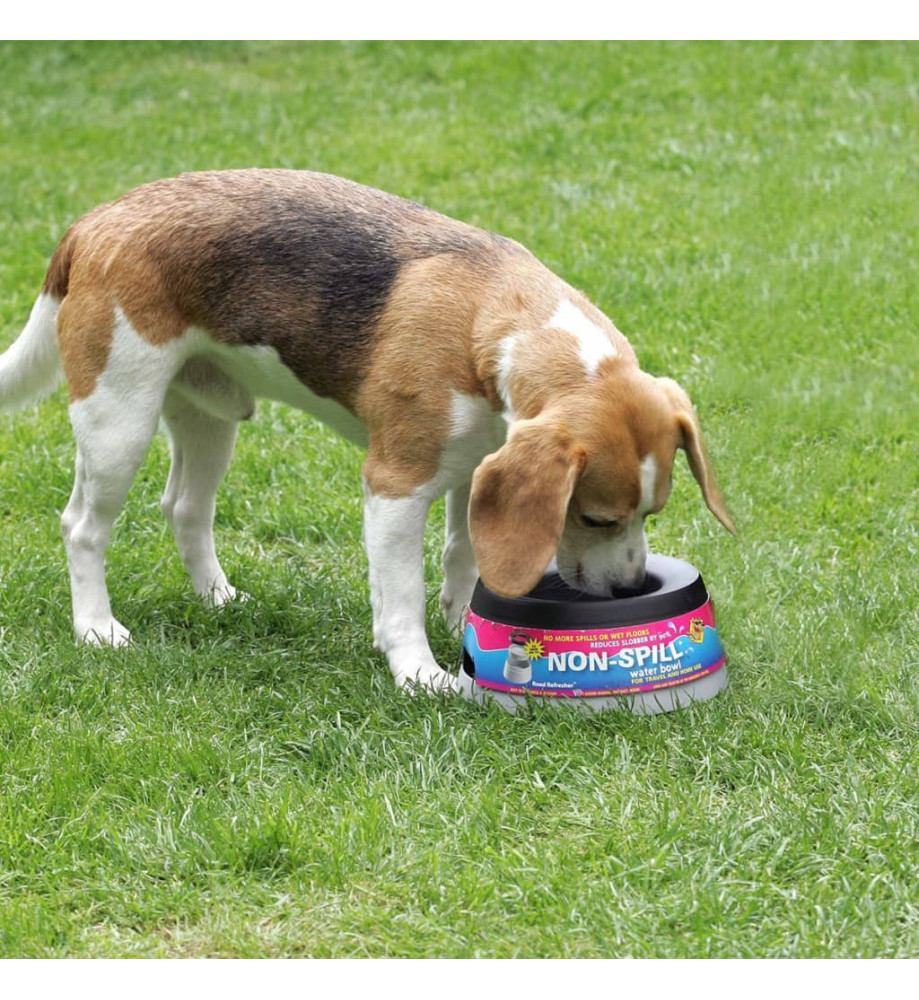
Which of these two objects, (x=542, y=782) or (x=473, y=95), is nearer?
(x=542, y=782)

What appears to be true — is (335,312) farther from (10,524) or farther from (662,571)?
(10,524)

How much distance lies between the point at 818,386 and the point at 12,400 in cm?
396

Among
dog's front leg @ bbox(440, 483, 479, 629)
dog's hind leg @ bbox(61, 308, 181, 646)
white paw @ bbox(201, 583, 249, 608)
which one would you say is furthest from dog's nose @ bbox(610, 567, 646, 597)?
dog's hind leg @ bbox(61, 308, 181, 646)

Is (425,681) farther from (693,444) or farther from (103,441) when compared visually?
(103,441)

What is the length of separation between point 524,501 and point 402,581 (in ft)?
2.59

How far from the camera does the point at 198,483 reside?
19.4ft

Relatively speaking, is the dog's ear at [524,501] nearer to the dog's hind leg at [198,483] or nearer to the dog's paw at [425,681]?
the dog's paw at [425,681]

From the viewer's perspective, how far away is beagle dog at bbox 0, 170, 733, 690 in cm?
468

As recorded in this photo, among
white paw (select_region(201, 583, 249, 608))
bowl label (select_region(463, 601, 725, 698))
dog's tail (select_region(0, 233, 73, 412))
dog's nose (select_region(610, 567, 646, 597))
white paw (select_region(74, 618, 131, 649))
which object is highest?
dog's tail (select_region(0, 233, 73, 412))

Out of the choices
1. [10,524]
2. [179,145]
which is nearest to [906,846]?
[10,524]

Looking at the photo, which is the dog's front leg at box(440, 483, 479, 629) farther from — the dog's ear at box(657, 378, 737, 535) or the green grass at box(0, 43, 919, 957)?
the dog's ear at box(657, 378, 737, 535)

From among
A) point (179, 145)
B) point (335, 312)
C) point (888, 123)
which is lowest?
point (179, 145)

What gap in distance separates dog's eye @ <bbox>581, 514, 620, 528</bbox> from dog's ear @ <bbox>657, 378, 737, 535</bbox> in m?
0.32

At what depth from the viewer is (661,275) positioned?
891 centimetres
